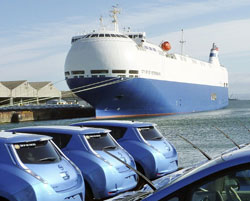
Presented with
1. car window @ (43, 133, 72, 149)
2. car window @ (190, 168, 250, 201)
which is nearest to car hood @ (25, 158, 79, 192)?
car window @ (43, 133, 72, 149)

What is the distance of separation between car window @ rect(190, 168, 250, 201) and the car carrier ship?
51233 millimetres

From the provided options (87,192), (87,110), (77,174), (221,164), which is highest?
(221,164)

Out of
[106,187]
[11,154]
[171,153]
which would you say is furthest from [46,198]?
[171,153]

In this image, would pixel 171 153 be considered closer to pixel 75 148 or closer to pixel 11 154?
pixel 75 148

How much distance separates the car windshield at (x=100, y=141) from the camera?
876cm

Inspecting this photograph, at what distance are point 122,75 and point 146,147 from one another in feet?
154

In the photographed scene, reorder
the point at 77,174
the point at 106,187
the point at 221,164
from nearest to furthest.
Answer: the point at 221,164, the point at 77,174, the point at 106,187

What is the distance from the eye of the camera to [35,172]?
675 centimetres

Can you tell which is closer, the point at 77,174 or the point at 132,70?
the point at 77,174

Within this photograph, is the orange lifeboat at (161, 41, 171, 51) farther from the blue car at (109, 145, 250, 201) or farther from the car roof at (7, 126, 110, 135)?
the blue car at (109, 145, 250, 201)

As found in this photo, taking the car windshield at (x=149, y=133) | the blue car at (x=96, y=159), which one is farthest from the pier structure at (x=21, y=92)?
the blue car at (x=96, y=159)

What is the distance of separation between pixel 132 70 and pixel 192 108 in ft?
67.9

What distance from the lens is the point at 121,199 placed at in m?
4.44

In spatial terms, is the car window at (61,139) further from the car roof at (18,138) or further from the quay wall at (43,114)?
the quay wall at (43,114)
